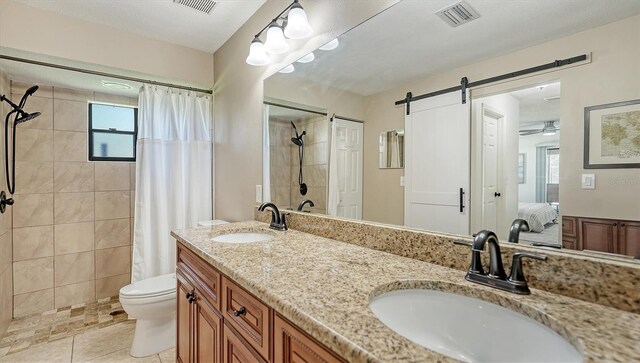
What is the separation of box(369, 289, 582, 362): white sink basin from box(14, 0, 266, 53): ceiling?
2.05m

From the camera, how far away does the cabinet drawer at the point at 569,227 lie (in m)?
0.81

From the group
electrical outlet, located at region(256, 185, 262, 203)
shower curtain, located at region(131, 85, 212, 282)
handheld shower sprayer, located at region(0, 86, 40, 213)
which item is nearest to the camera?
electrical outlet, located at region(256, 185, 262, 203)

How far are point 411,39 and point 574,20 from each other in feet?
1.79

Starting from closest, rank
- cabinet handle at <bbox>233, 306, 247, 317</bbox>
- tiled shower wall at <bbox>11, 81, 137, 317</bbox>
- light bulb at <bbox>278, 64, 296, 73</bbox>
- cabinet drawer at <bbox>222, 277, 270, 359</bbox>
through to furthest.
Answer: cabinet drawer at <bbox>222, 277, 270, 359</bbox> → cabinet handle at <bbox>233, 306, 247, 317</bbox> → light bulb at <bbox>278, 64, 296, 73</bbox> → tiled shower wall at <bbox>11, 81, 137, 317</bbox>

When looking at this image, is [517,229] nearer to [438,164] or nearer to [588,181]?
[588,181]

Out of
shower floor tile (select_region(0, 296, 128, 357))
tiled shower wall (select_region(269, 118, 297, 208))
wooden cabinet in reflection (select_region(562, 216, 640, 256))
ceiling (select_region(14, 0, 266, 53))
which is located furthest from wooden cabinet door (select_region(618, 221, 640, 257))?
shower floor tile (select_region(0, 296, 128, 357))

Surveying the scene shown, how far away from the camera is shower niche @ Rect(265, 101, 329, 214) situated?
175 cm

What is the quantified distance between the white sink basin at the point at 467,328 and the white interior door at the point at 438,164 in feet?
1.14

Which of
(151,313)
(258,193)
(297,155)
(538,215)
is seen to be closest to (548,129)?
(538,215)

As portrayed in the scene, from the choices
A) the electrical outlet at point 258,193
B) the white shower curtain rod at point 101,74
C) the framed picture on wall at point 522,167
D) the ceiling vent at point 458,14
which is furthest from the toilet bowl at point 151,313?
the ceiling vent at point 458,14

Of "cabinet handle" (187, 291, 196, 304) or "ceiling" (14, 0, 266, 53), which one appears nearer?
"cabinet handle" (187, 291, 196, 304)

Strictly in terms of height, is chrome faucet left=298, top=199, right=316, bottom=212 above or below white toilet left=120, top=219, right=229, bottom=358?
above

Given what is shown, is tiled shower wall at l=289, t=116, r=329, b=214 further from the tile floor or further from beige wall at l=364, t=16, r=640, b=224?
the tile floor

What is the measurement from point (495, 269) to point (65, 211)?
351 cm
